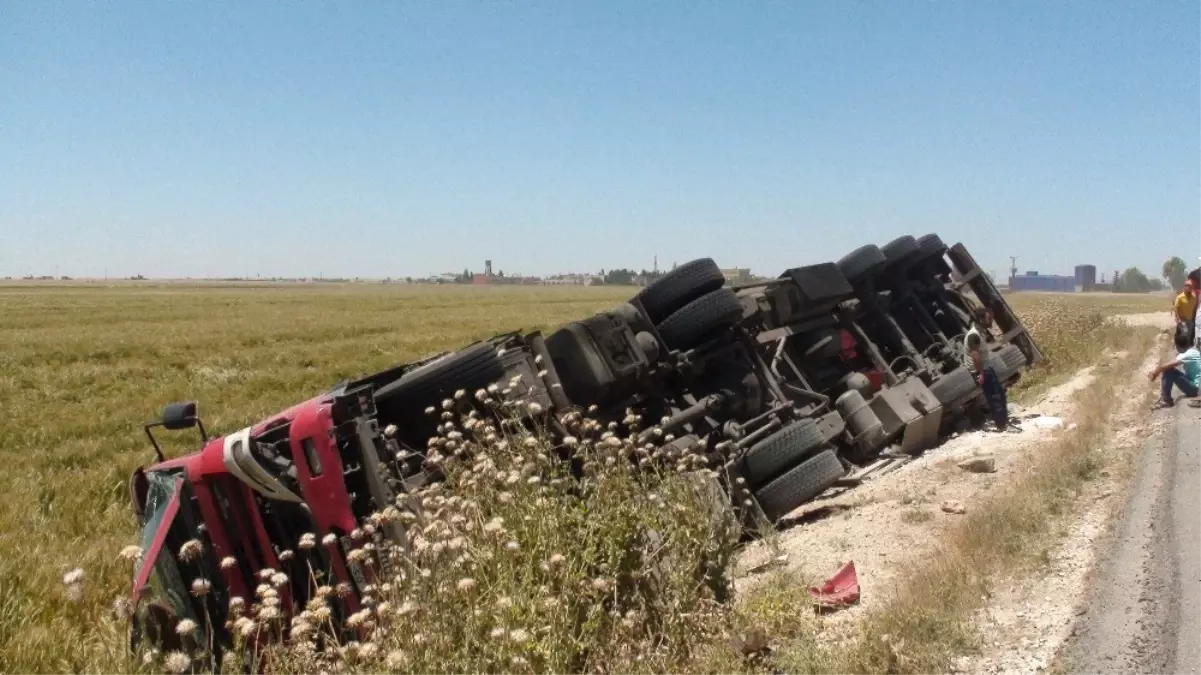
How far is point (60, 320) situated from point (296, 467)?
29.2m

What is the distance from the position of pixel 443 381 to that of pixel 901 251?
662 cm

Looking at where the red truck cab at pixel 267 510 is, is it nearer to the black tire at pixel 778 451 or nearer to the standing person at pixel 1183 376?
the black tire at pixel 778 451

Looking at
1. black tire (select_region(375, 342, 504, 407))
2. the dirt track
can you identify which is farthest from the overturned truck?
the dirt track

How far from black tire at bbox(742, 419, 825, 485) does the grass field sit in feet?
12.3

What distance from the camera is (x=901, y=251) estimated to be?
33.0ft

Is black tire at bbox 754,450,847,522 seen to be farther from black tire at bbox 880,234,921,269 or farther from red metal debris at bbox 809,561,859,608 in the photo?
black tire at bbox 880,234,921,269

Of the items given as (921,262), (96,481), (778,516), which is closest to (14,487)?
(96,481)

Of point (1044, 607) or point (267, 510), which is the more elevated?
point (267, 510)

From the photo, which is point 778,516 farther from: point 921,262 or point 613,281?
point 613,281

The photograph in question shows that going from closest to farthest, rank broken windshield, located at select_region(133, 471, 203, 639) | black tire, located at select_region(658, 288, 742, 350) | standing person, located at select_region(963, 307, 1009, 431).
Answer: broken windshield, located at select_region(133, 471, 203, 639)
black tire, located at select_region(658, 288, 742, 350)
standing person, located at select_region(963, 307, 1009, 431)

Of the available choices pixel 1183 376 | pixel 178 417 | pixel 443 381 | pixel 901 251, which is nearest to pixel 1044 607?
pixel 443 381

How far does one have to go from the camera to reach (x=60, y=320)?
29.0m

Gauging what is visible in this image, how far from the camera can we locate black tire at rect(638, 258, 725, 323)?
22.7 ft

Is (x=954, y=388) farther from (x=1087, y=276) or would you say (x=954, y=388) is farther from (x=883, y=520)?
(x=1087, y=276)
